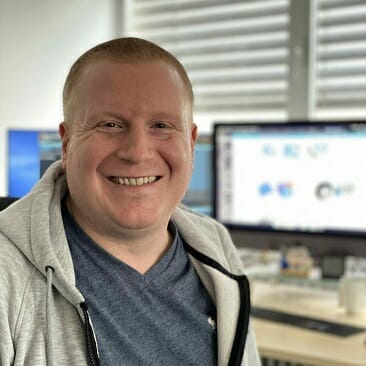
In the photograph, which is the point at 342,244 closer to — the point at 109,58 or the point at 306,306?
the point at 306,306

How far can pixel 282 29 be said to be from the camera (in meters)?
3.28

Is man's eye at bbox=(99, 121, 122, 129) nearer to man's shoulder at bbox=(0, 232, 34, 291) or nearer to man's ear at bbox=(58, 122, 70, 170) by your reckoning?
man's ear at bbox=(58, 122, 70, 170)

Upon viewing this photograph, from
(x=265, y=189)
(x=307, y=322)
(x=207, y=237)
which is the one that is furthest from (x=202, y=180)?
(x=207, y=237)

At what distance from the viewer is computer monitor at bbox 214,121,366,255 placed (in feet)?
7.93

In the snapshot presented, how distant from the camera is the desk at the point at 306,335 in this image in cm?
181

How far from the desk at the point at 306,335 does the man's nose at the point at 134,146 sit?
34.1 inches

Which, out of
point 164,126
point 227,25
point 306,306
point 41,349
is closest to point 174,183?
point 164,126

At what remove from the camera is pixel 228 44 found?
348cm

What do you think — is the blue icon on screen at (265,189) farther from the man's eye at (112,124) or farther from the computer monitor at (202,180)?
the man's eye at (112,124)

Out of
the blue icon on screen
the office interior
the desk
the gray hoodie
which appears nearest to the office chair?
the gray hoodie

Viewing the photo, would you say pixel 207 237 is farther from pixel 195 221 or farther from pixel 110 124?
pixel 110 124

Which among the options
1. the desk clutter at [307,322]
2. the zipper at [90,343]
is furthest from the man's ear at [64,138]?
the desk clutter at [307,322]

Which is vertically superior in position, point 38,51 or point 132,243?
point 38,51

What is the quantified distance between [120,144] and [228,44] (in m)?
2.40
